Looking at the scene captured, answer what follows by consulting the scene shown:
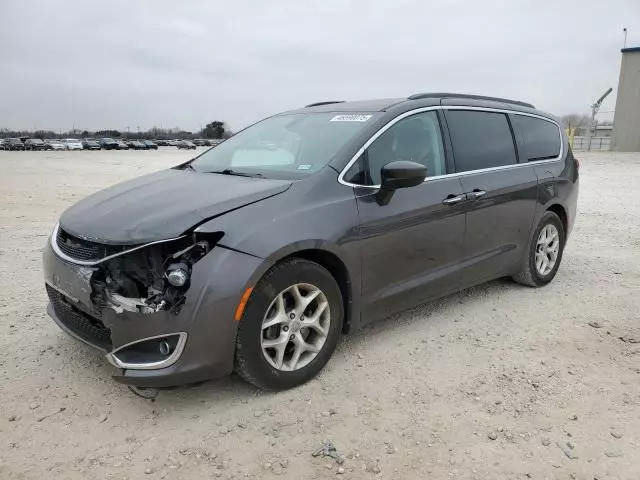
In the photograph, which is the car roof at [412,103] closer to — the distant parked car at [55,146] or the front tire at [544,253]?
the front tire at [544,253]

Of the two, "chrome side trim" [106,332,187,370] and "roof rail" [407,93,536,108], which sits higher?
"roof rail" [407,93,536,108]

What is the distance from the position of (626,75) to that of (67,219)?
138 ft

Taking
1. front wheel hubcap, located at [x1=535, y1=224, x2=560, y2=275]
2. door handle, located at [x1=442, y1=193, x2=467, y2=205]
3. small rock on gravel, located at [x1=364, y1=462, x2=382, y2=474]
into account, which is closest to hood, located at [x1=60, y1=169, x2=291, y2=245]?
door handle, located at [x1=442, y1=193, x2=467, y2=205]

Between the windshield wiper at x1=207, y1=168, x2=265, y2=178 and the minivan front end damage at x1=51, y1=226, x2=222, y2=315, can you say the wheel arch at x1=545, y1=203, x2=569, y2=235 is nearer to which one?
the windshield wiper at x1=207, y1=168, x2=265, y2=178

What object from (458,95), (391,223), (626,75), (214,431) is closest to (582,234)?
(458,95)

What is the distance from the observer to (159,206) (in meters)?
3.07

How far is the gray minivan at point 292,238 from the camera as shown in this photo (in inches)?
108

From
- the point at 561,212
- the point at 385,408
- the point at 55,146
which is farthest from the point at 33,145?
the point at 385,408

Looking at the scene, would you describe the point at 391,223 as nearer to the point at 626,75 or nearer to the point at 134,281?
the point at 134,281

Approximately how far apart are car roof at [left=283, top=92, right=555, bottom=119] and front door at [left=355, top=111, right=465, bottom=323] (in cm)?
11

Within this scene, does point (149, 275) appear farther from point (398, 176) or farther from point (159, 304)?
point (398, 176)

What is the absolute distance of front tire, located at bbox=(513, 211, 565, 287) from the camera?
4930 millimetres

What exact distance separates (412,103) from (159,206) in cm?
202

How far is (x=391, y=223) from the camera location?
350 cm
